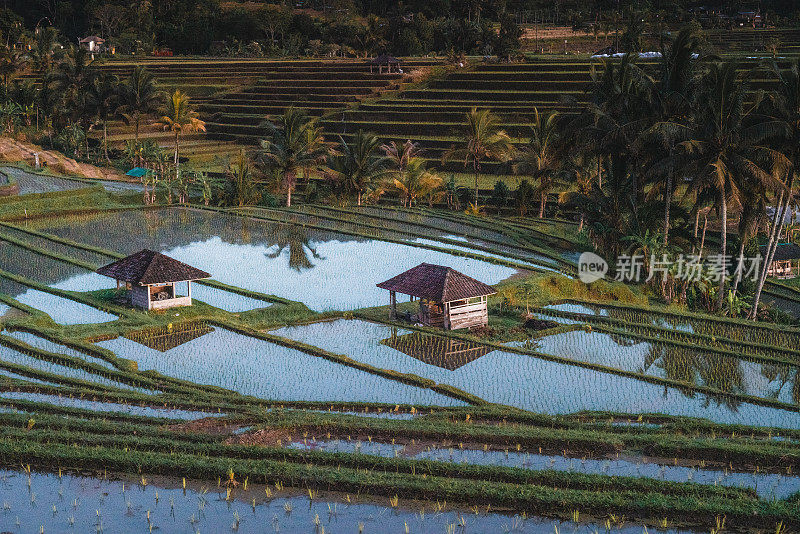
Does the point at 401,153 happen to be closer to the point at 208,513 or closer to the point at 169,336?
the point at 169,336

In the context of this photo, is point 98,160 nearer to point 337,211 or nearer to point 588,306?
point 337,211

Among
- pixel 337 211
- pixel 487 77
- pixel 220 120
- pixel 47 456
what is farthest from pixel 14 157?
pixel 47 456

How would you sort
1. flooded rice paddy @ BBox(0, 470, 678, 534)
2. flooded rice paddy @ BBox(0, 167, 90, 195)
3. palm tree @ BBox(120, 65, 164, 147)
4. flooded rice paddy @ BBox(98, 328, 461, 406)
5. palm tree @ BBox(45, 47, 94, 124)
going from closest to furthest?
flooded rice paddy @ BBox(0, 470, 678, 534) < flooded rice paddy @ BBox(98, 328, 461, 406) < flooded rice paddy @ BBox(0, 167, 90, 195) < palm tree @ BBox(120, 65, 164, 147) < palm tree @ BBox(45, 47, 94, 124)

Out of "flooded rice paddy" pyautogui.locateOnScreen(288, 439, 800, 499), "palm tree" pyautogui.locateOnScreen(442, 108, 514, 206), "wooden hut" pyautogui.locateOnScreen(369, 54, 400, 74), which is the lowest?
"flooded rice paddy" pyautogui.locateOnScreen(288, 439, 800, 499)

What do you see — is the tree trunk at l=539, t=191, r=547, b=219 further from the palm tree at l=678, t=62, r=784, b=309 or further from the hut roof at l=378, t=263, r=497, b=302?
the hut roof at l=378, t=263, r=497, b=302

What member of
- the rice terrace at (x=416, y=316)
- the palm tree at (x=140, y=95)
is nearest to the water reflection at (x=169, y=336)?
the rice terrace at (x=416, y=316)

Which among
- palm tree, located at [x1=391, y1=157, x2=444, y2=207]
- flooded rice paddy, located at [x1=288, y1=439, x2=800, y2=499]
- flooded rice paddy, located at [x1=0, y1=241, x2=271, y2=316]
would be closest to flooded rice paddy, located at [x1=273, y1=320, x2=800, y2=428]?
flooded rice paddy, located at [x1=288, y1=439, x2=800, y2=499]
